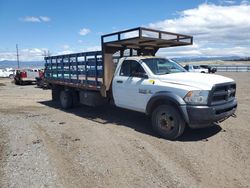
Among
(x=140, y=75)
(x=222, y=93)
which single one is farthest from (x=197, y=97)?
(x=140, y=75)

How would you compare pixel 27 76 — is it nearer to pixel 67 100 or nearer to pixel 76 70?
pixel 67 100

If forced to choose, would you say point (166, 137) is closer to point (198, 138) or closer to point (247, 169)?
point (198, 138)

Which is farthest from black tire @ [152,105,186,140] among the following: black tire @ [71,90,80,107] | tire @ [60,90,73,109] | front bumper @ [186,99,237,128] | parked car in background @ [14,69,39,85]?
parked car in background @ [14,69,39,85]

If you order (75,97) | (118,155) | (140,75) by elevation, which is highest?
(140,75)

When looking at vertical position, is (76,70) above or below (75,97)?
above

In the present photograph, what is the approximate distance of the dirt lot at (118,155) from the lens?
15.0 ft

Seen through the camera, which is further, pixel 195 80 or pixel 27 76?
pixel 27 76

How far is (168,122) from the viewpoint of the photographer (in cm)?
686

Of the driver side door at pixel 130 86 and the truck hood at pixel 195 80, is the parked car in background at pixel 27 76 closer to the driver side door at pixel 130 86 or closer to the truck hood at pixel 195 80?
the driver side door at pixel 130 86

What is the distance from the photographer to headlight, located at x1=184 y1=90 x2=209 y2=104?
20.8 feet

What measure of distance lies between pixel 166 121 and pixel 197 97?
39.4 inches

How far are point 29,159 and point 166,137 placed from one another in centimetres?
313

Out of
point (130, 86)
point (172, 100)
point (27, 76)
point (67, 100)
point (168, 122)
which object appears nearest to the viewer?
point (172, 100)

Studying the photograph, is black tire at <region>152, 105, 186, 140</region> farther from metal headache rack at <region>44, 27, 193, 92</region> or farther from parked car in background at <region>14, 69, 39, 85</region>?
parked car in background at <region>14, 69, 39, 85</region>
